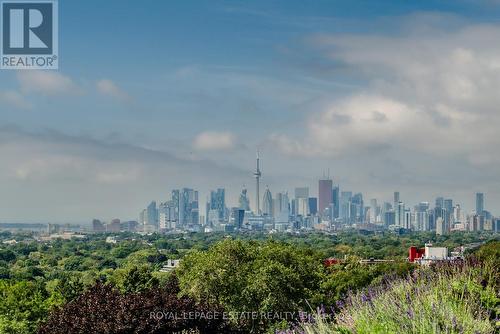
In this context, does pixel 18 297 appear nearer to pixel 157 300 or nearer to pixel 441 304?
pixel 157 300

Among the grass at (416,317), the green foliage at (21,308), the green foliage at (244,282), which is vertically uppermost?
the grass at (416,317)

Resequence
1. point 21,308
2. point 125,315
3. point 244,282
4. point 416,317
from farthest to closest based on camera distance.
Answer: point 21,308
point 244,282
point 125,315
point 416,317

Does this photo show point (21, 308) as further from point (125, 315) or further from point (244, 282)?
point (125, 315)

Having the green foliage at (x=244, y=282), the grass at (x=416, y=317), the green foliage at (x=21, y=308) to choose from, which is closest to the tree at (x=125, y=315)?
the grass at (x=416, y=317)

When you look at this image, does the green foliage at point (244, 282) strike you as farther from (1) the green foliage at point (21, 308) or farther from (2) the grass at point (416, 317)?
(2) the grass at point (416, 317)

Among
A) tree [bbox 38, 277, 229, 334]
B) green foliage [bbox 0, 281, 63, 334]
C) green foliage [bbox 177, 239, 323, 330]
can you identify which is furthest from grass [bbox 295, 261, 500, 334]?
green foliage [bbox 0, 281, 63, 334]

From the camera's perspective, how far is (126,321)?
12.7 meters

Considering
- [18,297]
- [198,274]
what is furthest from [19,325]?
[198,274]

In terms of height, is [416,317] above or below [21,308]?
above

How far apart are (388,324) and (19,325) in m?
17.7

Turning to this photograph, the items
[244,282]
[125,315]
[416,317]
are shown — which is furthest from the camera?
[244,282]

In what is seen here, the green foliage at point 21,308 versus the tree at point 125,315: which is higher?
the tree at point 125,315

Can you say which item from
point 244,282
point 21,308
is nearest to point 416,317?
point 244,282

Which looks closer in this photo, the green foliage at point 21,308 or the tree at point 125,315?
the tree at point 125,315
